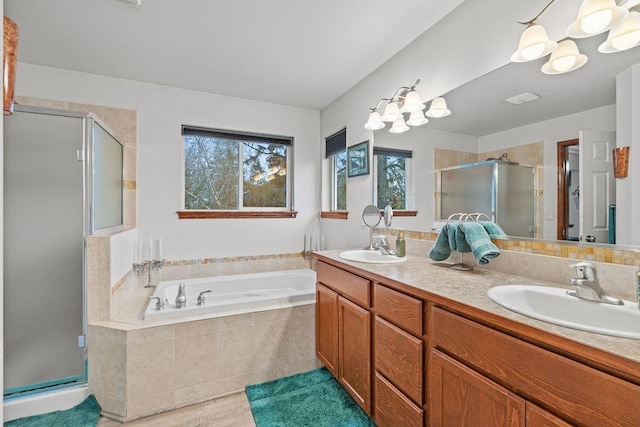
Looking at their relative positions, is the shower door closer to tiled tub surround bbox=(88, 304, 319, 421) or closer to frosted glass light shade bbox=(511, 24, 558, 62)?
tiled tub surround bbox=(88, 304, 319, 421)

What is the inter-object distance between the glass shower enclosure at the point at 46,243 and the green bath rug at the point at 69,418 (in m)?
0.14

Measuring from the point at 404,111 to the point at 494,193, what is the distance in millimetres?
840

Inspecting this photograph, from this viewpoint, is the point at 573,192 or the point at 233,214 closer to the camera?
the point at 573,192

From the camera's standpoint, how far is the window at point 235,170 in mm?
2979

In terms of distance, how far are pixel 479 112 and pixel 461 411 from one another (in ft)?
4.65

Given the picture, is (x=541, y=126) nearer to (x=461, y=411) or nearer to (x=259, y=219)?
(x=461, y=411)

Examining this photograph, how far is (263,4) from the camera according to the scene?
1.70 meters

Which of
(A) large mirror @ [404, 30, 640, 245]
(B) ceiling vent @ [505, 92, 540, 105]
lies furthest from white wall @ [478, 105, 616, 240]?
(B) ceiling vent @ [505, 92, 540, 105]

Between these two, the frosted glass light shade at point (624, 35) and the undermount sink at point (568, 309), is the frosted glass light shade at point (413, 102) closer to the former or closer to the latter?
the frosted glass light shade at point (624, 35)

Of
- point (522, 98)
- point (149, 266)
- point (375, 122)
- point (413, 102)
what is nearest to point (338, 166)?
point (375, 122)

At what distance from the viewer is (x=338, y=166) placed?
10.5 ft

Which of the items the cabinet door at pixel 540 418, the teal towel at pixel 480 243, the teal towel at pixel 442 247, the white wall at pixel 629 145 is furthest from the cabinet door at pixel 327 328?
the white wall at pixel 629 145

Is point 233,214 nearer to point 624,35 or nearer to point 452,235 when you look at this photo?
point 452,235

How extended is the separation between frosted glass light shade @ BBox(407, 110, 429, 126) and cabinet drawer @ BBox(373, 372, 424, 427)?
1527 mm
